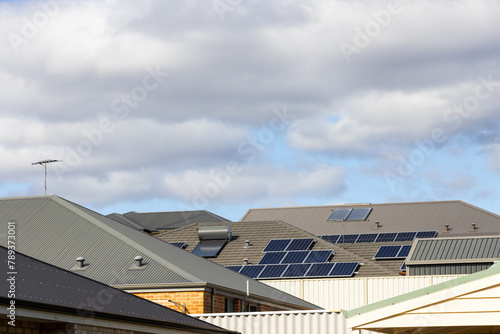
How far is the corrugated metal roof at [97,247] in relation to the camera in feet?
88.4

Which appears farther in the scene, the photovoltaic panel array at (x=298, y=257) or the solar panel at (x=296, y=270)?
the photovoltaic panel array at (x=298, y=257)

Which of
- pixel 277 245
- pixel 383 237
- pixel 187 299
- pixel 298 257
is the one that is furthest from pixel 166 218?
pixel 187 299

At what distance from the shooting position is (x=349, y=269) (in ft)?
129

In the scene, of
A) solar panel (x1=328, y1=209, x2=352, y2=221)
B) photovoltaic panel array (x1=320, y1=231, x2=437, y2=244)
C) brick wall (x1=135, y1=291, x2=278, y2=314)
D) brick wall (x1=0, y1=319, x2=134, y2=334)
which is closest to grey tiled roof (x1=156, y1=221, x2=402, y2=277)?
photovoltaic panel array (x1=320, y1=231, x2=437, y2=244)

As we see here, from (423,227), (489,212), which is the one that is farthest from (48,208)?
(489,212)

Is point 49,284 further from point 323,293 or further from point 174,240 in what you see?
point 174,240

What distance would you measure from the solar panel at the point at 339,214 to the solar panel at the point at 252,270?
19.7 m

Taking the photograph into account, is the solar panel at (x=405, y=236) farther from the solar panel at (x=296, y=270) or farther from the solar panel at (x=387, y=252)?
the solar panel at (x=296, y=270)

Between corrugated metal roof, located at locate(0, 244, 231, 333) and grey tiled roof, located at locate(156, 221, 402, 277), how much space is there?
23.0 metres

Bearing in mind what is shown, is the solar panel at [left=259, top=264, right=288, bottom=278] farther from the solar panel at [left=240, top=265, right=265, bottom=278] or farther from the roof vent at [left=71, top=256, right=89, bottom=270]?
the roof vent at [left=71, top=256, right=89, bottom=270]

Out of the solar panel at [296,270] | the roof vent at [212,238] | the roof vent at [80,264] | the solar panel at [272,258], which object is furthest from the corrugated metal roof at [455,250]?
the roof vent at [80,264]

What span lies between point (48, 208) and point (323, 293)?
14.8 metres

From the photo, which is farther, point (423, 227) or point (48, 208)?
point (423, 227)

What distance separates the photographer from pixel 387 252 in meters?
45.8
